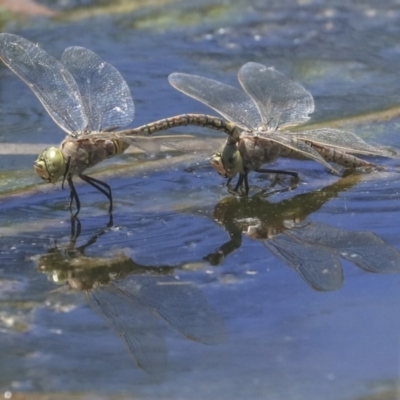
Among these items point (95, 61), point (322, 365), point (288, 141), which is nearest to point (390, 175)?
point (288, 141)

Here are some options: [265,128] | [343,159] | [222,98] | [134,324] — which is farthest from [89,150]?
[134,324]

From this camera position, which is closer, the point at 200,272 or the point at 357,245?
the point at 200,272

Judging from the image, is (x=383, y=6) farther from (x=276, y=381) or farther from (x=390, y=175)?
(x=276, y=381)

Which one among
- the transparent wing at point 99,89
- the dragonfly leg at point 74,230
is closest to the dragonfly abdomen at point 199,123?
the transparent wing at point 99,89

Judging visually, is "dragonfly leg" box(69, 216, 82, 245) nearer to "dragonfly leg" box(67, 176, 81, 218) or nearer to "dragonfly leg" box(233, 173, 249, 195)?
"dragonfly leg" box(67, 176, 81, 218)

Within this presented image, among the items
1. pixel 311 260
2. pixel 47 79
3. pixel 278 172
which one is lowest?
pixel 278 172

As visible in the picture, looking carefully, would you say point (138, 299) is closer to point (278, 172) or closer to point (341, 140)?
point (278, 172)

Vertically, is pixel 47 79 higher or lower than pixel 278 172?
higher

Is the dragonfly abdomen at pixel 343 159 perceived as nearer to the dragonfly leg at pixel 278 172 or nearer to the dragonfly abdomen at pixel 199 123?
the dragonfly leg at pixel 278 172

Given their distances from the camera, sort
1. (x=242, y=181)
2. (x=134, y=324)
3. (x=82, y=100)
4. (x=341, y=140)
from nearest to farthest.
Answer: (x=134, y=324), (x=242, y=181), (x=341, y=140), (x=82, y=100)
